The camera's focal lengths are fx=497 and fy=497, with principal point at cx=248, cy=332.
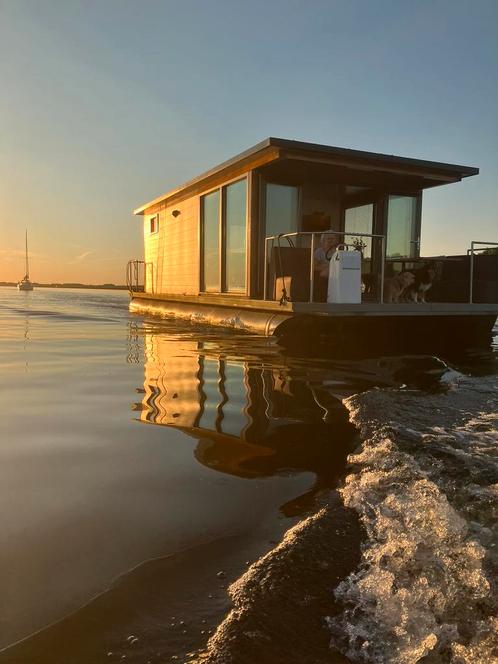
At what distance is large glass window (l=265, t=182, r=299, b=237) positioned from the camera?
9508 mm

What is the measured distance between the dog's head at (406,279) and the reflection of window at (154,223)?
8735mm

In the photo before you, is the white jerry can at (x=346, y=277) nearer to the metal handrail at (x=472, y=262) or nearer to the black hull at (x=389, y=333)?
the black hull at (x=389, y=333)

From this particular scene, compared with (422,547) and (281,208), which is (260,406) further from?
(281,208)

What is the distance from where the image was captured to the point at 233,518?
6.33ft

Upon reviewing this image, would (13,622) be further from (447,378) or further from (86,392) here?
(447,378)

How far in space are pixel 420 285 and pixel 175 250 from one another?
707 centimetres

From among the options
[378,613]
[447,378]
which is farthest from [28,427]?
[447,378]

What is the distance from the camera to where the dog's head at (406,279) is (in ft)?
28.6

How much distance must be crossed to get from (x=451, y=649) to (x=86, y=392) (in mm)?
3538

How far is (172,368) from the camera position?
553cm

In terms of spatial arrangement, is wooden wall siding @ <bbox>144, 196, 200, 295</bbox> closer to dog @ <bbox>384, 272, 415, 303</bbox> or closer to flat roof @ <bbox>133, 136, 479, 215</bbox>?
flat roof @ <bbox>133, 136, 479, 215</bbox>

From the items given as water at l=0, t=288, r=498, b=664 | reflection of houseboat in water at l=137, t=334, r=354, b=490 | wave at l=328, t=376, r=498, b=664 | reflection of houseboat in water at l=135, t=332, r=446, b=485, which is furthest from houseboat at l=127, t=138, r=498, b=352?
wave at l=328, t=376, r=498, b=664

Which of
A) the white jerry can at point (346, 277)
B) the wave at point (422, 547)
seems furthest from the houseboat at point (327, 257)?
the wave at point (422, 547)

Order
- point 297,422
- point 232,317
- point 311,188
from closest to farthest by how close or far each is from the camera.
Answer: point 297,422
point 232,317
point 311,188
